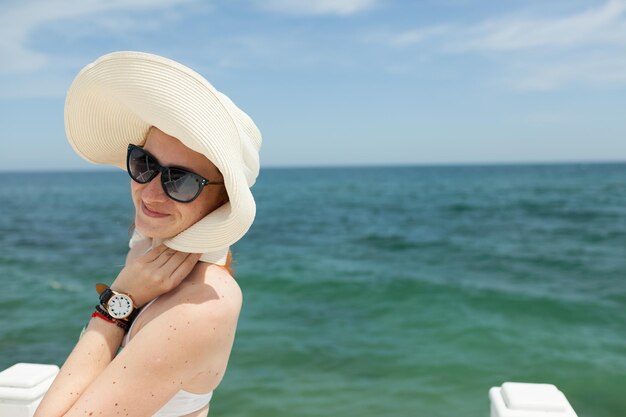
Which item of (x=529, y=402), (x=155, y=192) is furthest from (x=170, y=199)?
(x=529, y=402)

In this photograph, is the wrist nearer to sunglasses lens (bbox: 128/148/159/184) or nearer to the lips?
the lips

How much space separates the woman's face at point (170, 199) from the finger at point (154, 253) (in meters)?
0.06

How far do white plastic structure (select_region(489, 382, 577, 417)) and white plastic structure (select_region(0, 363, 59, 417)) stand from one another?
7.21 feet

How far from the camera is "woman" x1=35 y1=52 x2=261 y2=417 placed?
1.84m

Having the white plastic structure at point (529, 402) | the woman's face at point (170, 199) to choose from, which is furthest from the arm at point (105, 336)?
the white plastic structure at point (529, 402)

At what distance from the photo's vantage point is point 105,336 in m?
2.07

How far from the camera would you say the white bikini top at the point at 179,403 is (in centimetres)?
205

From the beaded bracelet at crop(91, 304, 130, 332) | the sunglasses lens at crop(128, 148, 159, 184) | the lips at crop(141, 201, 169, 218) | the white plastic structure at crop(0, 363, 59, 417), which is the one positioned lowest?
the white plastic structure at crop(0, 363, 59, 417)

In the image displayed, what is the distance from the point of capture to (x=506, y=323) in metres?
10.2

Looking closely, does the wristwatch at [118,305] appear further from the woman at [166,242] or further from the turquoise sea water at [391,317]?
the turquoise sea water at [391,317]

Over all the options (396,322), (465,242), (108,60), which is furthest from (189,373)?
(465,242)

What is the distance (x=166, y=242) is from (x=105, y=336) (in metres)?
0.39

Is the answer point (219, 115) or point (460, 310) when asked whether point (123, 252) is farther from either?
point (219, 115)

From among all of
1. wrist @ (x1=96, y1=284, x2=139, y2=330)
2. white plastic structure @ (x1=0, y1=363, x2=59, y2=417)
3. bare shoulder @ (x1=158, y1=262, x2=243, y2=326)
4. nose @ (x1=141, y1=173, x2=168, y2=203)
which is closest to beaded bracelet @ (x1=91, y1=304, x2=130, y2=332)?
wrist @ (x1=96, y1=284, x2=139, y2=330)
